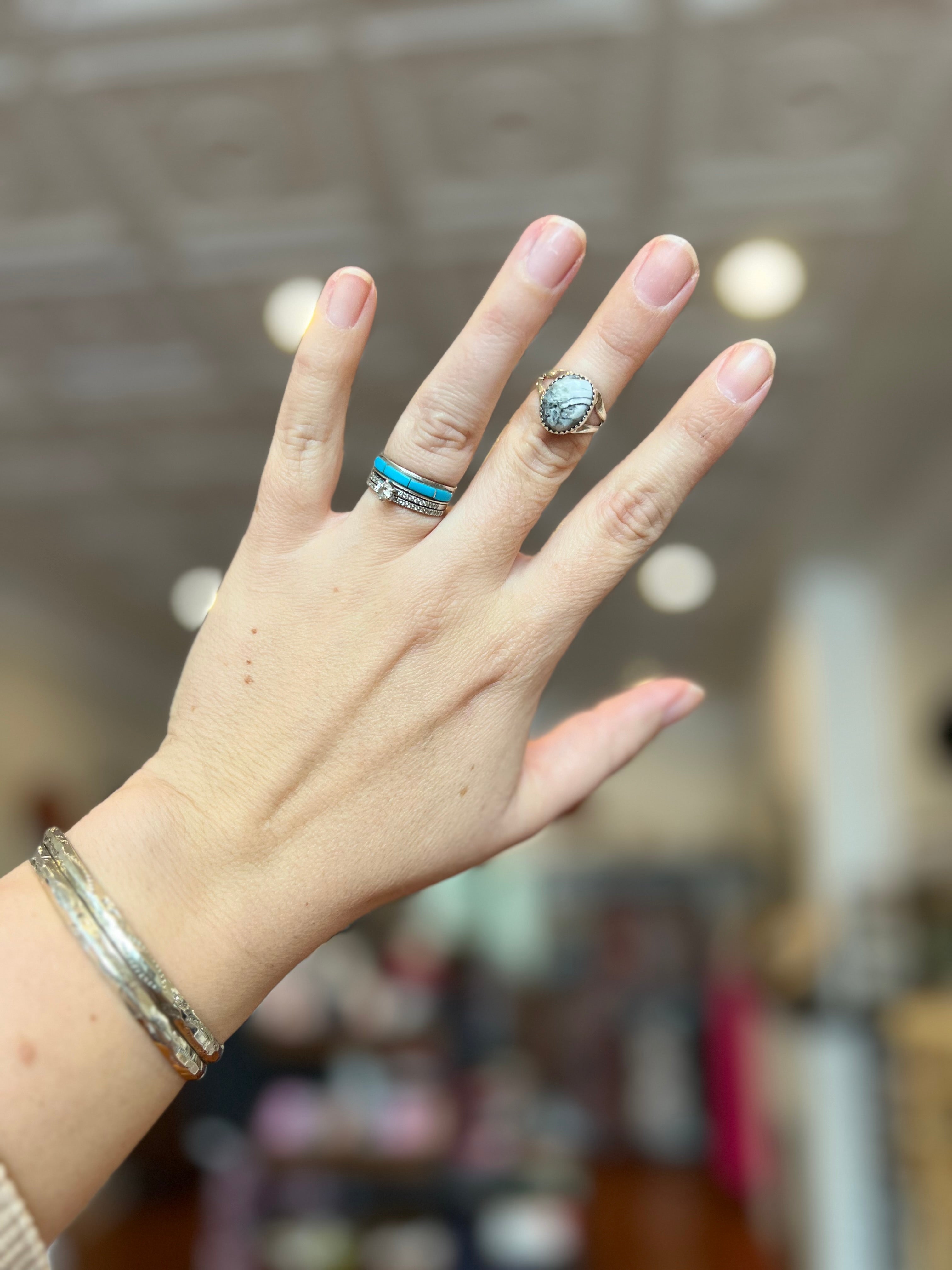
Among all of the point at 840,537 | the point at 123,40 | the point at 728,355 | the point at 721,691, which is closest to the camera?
the point at 728,355

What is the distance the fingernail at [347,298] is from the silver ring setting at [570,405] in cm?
9

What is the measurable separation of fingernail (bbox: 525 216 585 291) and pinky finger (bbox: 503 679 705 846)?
0.22 m

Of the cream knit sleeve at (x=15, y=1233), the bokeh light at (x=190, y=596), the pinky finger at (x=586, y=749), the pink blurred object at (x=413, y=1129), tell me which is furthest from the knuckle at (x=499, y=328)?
the pink blurred object at (x=413, y=1129)

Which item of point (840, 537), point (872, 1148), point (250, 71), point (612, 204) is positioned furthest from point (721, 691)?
point (250, 71)

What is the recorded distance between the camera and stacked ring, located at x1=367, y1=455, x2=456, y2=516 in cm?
47

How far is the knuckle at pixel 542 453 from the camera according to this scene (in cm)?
48

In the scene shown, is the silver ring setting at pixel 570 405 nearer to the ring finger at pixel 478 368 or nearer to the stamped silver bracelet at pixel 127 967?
the ring finger at pixel 478 368

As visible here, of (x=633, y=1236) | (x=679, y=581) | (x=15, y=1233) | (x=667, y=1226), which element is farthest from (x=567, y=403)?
(x=667, y=1226)

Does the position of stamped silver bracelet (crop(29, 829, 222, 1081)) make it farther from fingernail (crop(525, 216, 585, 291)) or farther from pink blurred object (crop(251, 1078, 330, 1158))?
pink blurred object (crop(251, 1078, 330, 1158))

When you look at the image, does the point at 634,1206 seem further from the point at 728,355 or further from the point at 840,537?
the point at 728,355

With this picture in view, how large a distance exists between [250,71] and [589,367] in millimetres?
1289

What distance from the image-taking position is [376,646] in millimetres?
481

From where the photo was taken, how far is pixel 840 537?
3480 mm

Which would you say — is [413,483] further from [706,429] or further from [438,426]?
[706,429]
